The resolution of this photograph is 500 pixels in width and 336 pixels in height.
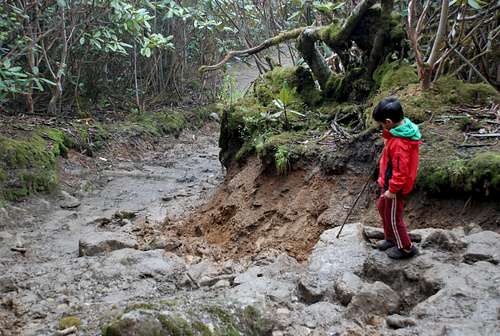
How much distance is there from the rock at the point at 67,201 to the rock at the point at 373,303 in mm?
4852

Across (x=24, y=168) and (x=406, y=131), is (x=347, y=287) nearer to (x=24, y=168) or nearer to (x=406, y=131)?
(x=406, y=131)

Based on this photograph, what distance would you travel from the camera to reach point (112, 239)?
501cm

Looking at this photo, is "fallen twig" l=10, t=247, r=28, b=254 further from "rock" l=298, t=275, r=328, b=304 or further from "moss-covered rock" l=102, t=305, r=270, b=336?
"rock" l=298, t=275, r=328, b=304

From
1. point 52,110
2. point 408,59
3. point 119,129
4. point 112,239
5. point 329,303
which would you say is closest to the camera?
point 329,303

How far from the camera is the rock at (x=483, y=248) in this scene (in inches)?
127

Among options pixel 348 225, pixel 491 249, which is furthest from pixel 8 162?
pixel 491 249

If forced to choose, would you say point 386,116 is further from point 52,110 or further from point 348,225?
point 52,110

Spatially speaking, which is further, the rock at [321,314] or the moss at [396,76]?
the moss at [396,76]

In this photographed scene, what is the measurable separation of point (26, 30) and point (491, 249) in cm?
822

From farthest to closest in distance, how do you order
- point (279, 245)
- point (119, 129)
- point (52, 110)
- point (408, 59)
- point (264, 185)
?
point (119, 129) < point (52, 110) < point (408, 59) < point (264, 185) < point (279, 245)

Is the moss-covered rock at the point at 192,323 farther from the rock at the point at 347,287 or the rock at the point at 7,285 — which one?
the rock at the point at 7,285

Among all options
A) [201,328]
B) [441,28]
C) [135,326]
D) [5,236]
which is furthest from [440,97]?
[5,236]

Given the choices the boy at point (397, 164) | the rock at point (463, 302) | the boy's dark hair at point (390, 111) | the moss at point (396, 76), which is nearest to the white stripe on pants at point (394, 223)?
the boy at point (397, 164)

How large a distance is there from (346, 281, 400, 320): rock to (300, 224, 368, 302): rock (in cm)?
28
